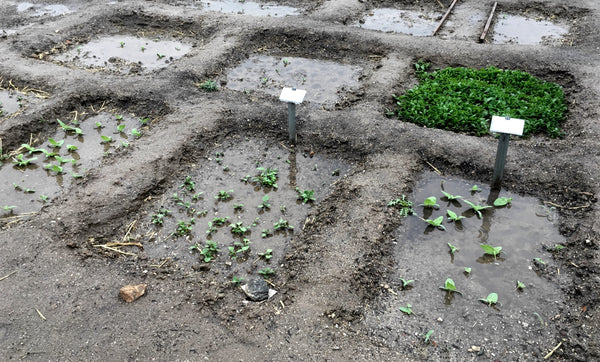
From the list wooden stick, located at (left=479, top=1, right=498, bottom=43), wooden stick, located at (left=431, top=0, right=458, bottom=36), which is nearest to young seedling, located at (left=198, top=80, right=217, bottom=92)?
wooden stick, located at (left=431, top=0, right=458, bottom=36)

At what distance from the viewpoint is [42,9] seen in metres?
13.2

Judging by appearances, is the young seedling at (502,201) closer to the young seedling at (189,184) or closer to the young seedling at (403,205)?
the young seedling at (403,205)

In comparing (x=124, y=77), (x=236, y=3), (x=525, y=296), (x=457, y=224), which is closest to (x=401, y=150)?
(x=457, y=224)

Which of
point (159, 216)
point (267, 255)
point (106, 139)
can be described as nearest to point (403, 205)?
point (267, 255)

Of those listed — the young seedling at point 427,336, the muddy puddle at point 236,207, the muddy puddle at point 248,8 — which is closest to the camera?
the young seedling at point 427,336

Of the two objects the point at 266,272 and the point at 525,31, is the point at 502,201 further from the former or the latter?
the point at 525,31

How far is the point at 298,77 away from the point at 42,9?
27.2 ft

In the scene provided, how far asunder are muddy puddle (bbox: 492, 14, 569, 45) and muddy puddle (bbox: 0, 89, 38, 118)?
9.57 meters

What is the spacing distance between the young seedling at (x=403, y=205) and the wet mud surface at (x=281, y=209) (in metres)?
0.08

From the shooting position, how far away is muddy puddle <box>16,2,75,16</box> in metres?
12.8

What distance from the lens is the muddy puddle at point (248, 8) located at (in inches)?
500

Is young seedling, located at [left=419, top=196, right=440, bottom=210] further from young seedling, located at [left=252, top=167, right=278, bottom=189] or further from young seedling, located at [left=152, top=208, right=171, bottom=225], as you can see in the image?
young seedling, located at [left=152, top=208, right=171, bottom=225]

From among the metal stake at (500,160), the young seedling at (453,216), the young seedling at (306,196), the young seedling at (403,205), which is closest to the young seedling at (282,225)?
the young seedling at (306,196)

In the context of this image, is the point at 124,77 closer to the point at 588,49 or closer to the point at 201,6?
the point at 201,6
